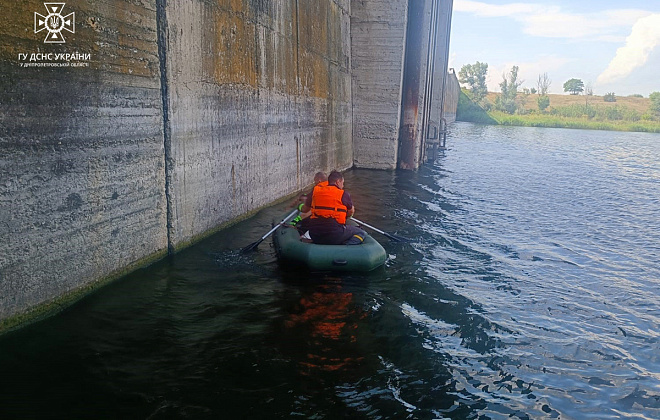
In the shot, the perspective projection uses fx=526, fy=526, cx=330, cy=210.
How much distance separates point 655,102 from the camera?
8300 centimetres

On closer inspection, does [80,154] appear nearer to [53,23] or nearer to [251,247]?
[53,23]

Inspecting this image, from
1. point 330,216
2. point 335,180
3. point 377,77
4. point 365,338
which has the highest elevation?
point 377,77

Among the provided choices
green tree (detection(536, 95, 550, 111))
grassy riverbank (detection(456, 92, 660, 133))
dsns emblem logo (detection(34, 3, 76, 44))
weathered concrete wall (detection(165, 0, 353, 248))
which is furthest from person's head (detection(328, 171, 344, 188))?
green tree (detection(536, 95, 550, 111))

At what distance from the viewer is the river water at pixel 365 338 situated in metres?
4.46

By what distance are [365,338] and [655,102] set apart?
9431 centimetres

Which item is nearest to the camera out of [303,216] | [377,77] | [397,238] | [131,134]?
[131,134]

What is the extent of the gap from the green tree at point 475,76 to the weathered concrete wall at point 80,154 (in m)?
102

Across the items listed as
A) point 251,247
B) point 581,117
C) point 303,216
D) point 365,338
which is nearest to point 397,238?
point 303,216

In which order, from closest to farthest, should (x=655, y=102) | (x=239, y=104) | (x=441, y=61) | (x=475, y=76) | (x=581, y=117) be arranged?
(x=239, y=104)
(x=441, y=61)
(x=581, y=117)
(x=655, y=102)
(x=475, y=76)

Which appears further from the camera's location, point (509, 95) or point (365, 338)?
point (509, 95)

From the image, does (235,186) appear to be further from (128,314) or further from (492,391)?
(492,391)

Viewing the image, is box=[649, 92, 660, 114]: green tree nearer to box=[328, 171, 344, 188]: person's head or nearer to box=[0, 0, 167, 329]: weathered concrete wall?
box=[328, 171, 344, 188]: person's head

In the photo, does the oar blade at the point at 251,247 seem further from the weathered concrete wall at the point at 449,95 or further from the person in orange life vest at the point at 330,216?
the weathered concrete wall at the point at 449,95

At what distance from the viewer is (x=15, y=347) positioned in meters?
4.90
